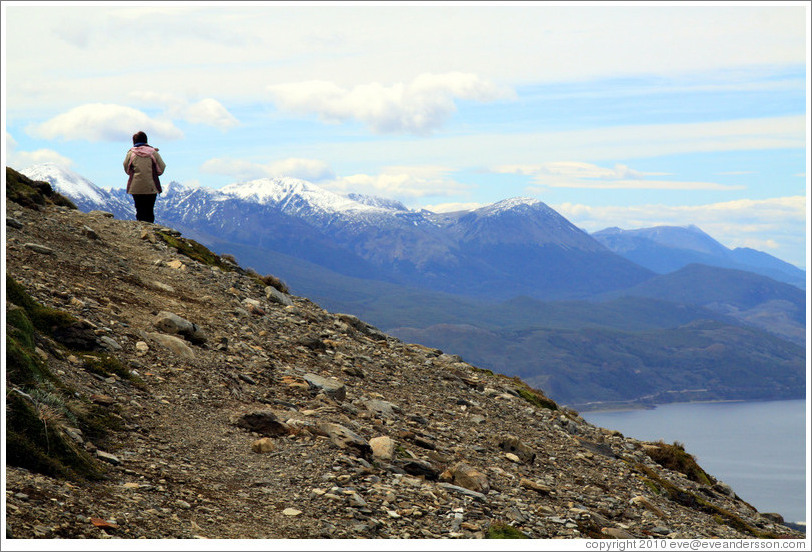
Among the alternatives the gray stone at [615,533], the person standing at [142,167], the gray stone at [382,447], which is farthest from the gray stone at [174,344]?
the person standing at [142,167]

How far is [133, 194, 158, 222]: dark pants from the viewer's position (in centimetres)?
2769

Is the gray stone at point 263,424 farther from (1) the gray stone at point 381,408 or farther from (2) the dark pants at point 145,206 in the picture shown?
(2) the dark pants at point 145,206

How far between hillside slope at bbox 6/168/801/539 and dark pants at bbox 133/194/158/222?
173 cm

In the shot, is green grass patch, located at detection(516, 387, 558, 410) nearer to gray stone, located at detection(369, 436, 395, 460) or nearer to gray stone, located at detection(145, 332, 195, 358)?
gray stone, located at detection(369, 436, 395, 460)

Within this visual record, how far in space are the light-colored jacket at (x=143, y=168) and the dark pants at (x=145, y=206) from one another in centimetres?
54

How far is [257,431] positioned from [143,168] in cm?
1572

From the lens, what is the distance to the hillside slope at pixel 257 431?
1053cm

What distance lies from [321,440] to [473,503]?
314 centimetres

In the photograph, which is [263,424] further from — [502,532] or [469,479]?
[502,532]

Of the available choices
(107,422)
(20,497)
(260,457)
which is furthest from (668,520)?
(20,497)

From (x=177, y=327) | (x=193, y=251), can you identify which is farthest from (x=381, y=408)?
(x=193, y=251)

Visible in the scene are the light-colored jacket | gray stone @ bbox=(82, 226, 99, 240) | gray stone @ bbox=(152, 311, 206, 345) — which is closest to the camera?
gray stone @ bbox=(152, 311, 206, 345)

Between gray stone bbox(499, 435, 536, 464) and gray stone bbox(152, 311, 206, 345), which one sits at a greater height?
gray stone bbox(152, 311, 206, 345)

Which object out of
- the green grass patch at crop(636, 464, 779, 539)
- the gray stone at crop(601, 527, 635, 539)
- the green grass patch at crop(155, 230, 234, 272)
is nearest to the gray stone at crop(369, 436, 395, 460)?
the gray stone at crop(601, 527, 635, 539)
